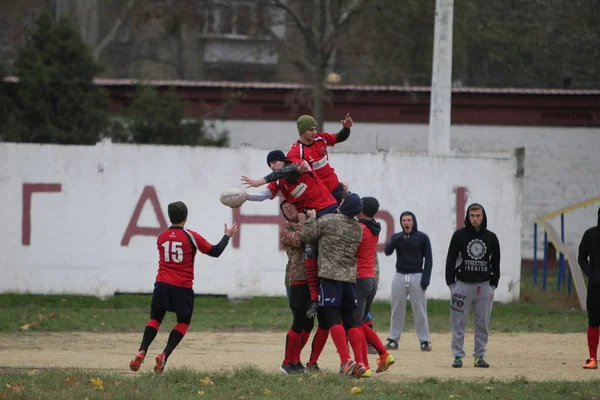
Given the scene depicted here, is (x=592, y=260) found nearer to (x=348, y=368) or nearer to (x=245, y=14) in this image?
(x=348, y=368)

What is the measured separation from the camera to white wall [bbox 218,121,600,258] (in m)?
28.2

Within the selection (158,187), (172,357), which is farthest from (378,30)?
(172,357)

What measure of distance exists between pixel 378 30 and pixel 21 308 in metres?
16.9

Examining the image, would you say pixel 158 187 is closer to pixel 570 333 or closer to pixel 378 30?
pixel 570 333

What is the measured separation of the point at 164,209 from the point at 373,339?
9.64 m

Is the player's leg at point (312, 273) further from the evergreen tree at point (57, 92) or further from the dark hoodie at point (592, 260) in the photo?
the evergreen tree at point (57, 92)

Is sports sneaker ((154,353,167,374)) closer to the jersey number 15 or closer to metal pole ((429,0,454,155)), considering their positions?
the jersey number 15

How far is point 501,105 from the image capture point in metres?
28.5

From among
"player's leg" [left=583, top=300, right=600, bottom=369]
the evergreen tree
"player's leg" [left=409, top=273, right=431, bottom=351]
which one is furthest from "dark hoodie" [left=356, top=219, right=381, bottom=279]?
the evergreen tree

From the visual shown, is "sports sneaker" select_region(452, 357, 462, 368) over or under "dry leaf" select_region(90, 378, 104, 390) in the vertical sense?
under

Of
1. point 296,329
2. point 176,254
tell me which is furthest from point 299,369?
point 176,254

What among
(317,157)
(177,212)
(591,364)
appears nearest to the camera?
(177,212)

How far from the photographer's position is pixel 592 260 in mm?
12633

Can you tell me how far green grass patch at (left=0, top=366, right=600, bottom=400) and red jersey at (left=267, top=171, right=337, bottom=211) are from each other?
1.84m
